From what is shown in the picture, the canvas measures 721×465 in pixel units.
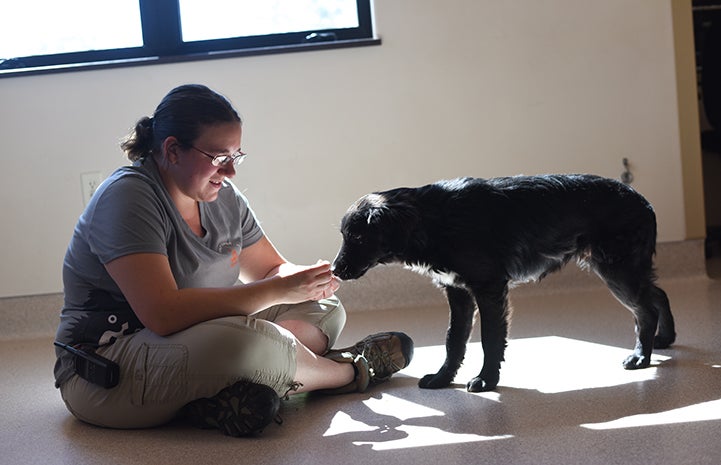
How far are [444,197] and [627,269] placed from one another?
1.93 ft

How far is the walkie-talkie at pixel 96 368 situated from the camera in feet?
7.32

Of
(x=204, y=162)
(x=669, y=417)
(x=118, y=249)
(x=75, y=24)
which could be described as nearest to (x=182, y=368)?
(x=118, y=249)

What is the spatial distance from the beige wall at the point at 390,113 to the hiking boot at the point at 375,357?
152 centimetres

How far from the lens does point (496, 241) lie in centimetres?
249

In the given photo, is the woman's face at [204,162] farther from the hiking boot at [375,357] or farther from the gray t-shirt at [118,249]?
the hiking boot at [375,357]

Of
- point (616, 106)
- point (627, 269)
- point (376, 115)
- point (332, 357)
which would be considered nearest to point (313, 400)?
point (332, 357)

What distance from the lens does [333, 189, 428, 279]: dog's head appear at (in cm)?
242

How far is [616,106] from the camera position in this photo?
166 inches

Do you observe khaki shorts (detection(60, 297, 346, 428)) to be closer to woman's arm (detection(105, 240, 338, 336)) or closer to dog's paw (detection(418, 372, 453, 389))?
woman's arm (detection(105, 240, 338, 336))

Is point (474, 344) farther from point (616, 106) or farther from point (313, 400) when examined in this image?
point (616, 106)

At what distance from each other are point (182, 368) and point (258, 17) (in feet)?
8.10

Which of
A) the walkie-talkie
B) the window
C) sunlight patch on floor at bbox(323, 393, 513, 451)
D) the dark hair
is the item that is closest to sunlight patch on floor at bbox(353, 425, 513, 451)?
sunlight patch on floor at bbox(323, 393, 513, 451)

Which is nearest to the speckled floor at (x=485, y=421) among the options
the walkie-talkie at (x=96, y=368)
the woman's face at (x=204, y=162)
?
the walkie-talkie at (x=96, y=368)

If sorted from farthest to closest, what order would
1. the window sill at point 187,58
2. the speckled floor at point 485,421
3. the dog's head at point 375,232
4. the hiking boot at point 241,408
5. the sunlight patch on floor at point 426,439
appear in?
the window sill at point 187,58 < the dog's head at point 375,232 < the hiking boot at point 241,408 < the sunlight patch on floor at point 426,439 < the speckled floor at point 485,421
